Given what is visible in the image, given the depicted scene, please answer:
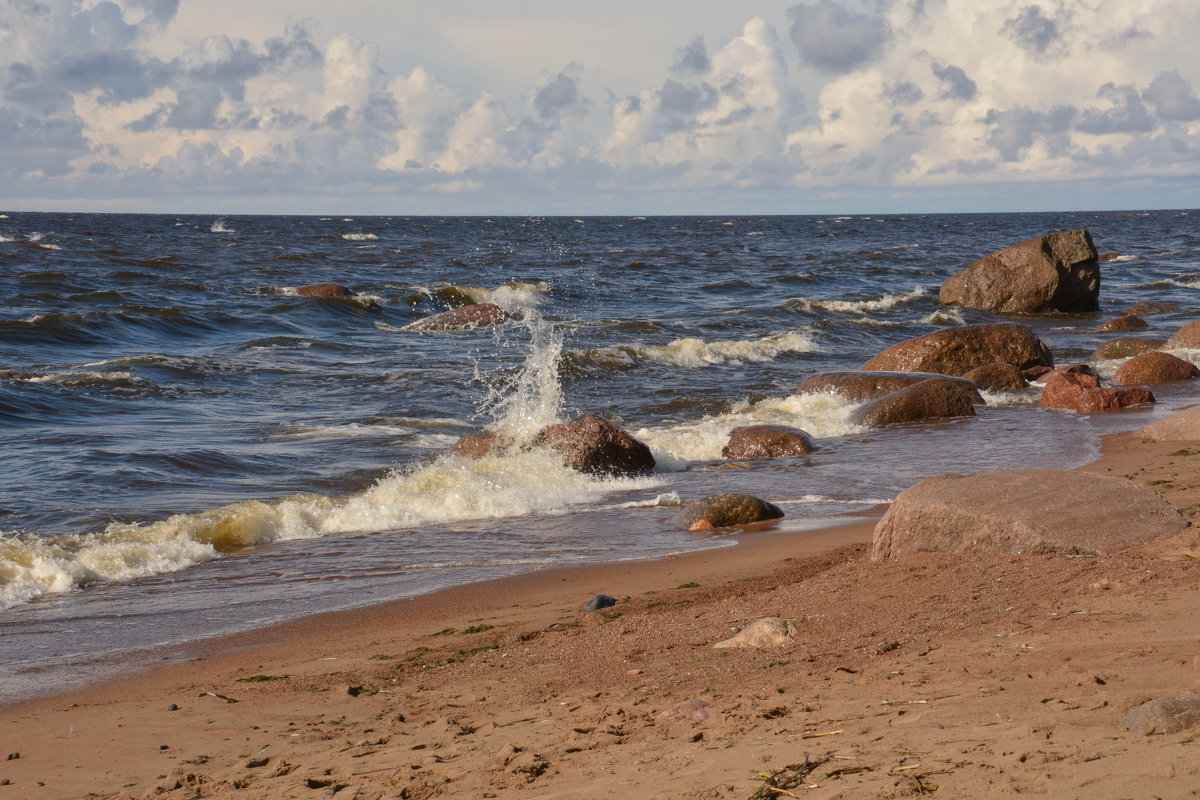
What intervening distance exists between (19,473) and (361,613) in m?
5.51

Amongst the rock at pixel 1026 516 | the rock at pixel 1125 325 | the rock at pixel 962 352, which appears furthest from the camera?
the rock at pixel 1125 325

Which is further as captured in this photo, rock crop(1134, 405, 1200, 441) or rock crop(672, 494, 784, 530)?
rock crop(1134, 405, 1200, 441)

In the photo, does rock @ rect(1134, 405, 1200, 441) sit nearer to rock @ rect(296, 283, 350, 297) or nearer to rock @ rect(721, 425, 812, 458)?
rock @ rect(721, 425, 812, 458)

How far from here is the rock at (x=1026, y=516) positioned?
570 cm

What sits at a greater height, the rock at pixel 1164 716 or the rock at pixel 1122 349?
the rock at pixel 1164 716

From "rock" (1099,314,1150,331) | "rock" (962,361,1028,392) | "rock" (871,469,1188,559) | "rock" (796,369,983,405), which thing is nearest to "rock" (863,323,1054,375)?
"rock" (962,361,1028,392)

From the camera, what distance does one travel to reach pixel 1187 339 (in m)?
18.6

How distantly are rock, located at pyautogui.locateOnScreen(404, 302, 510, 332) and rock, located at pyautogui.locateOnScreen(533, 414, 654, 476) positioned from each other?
13411 mm

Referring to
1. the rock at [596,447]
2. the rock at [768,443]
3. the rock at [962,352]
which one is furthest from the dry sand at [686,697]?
the rock at [962,352]

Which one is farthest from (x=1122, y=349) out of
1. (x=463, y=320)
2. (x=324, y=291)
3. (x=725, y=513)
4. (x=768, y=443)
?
(x=324, y=291)

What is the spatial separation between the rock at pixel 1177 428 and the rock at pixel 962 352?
5214 millimetres

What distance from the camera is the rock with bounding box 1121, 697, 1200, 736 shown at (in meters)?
2.99

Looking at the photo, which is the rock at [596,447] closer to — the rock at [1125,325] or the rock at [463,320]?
the rock at [463,320]

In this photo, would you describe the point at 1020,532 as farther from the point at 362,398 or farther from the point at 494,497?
the point at 362,398
